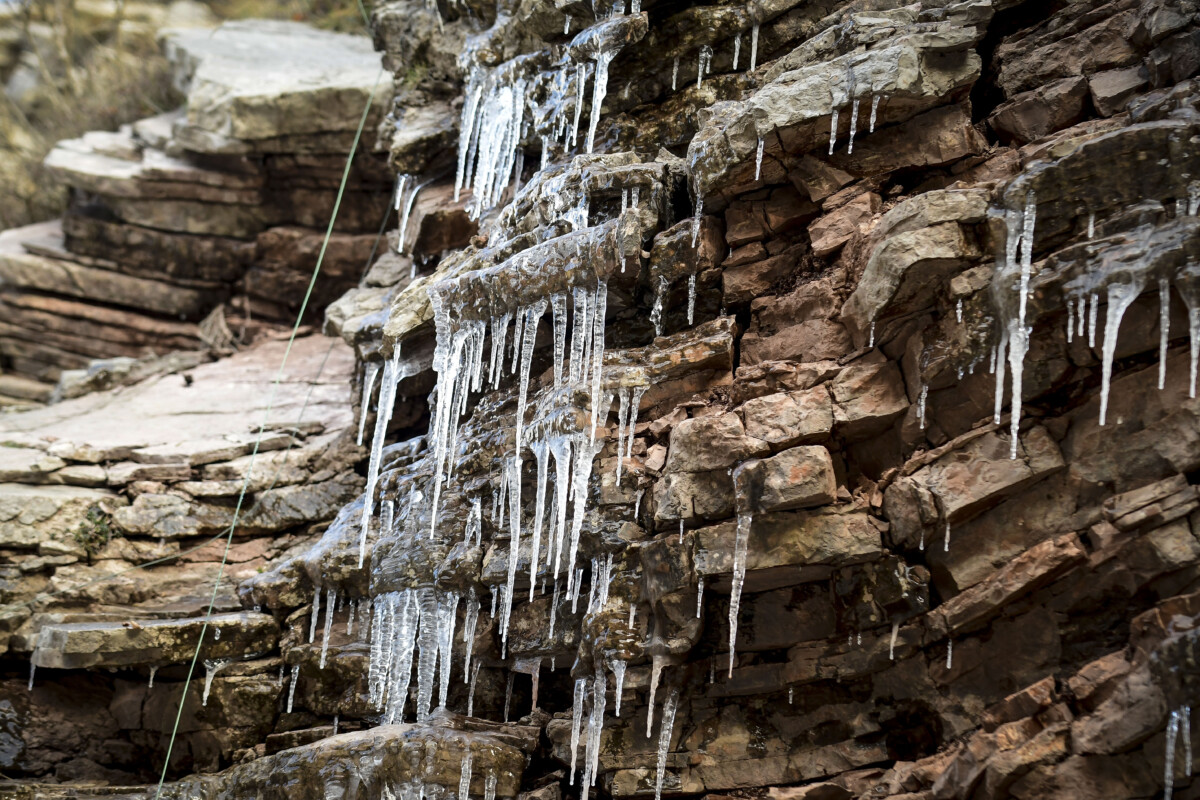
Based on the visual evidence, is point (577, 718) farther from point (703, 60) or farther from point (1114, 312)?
point (703, 60)

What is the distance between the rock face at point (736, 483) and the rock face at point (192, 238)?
5202 millimetres

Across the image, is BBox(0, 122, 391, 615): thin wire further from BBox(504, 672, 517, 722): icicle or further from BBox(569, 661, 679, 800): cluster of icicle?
BBox(569, 661, 679, 800): cluster of icicle

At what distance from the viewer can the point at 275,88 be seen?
14.0 meters

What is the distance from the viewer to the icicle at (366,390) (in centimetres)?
950

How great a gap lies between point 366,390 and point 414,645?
2795 mm

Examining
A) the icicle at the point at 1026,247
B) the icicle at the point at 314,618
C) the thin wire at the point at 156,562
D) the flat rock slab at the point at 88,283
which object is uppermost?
the flat rock slab at the point at 88,283

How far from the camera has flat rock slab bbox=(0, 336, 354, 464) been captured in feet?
34.1

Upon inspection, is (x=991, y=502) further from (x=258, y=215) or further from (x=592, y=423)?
(x=258, y=215)

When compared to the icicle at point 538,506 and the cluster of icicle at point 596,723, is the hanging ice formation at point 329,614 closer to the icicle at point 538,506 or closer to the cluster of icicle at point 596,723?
the icicle at point 538,506

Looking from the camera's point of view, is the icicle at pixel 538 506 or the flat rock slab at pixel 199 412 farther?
the flat rock slab at pixel 199 412

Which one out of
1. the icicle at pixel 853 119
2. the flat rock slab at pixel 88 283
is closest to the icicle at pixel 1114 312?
the icicle at pixel 853 119

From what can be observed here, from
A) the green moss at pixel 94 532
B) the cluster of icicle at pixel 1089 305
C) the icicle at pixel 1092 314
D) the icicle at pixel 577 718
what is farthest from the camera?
the green moss at pixel 94 532

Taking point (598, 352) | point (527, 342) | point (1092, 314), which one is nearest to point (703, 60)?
point (527, 342)

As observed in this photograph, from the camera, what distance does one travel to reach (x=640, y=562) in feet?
21.3
